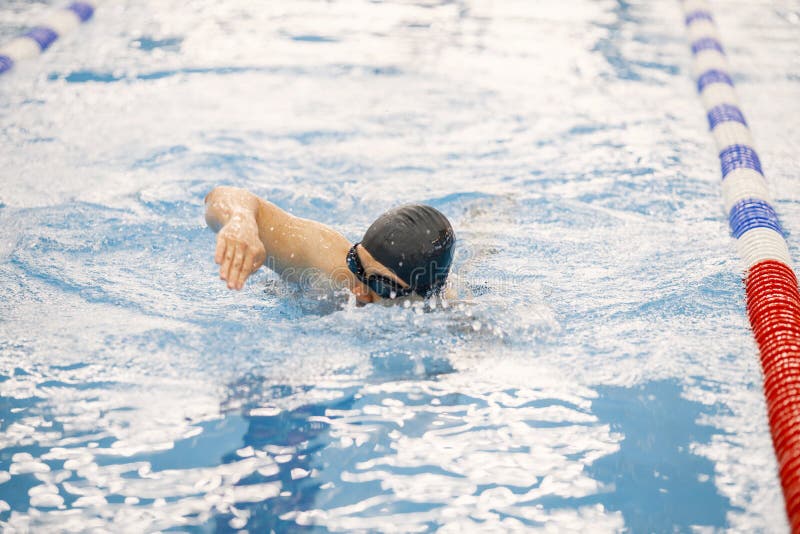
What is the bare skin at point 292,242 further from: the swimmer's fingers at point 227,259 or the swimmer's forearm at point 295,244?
the swimmer's fingers at point 227,259

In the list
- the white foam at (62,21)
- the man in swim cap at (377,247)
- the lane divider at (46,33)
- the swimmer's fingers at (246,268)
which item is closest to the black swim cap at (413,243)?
the man in swim cap at (377,247)

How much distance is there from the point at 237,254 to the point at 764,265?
266cm

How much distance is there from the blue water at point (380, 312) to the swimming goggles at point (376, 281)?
0.20 metres

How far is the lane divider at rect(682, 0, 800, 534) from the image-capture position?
9.07 ft

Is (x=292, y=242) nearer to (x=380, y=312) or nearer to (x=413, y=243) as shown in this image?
(x=380, y=312)

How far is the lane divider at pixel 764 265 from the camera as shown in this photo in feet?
9.07

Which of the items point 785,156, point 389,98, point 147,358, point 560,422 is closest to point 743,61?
point 785,156

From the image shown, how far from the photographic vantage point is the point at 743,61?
745cm

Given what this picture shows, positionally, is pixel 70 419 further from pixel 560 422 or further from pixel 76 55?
pixel 76 55

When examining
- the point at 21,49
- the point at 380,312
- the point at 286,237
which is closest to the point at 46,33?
the point at 21,49

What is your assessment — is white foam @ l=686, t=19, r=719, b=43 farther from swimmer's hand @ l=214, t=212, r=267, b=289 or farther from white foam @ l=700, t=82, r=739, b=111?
swimmer's hand @ l=214, t=212, r=267, b=289

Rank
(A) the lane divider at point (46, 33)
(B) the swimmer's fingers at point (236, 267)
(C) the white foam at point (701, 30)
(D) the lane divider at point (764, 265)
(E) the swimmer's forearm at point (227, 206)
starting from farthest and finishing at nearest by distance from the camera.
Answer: (C) the white foam at point (701, 30) → (A) the lane divider at point (46, 33) → (E) the swimmer's forearm at point (227, 206) → (D) the lane divider at point (764, 265) → (B) the swimmer's fingers at point (236, 267)

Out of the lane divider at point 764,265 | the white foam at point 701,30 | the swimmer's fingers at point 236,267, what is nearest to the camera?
the swimmer's fingers at point 236,267

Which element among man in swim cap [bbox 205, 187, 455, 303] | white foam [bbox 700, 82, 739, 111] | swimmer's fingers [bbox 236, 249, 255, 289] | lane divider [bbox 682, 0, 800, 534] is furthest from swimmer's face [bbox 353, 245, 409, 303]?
white foam [bbox 700, 82, 739, 111]
